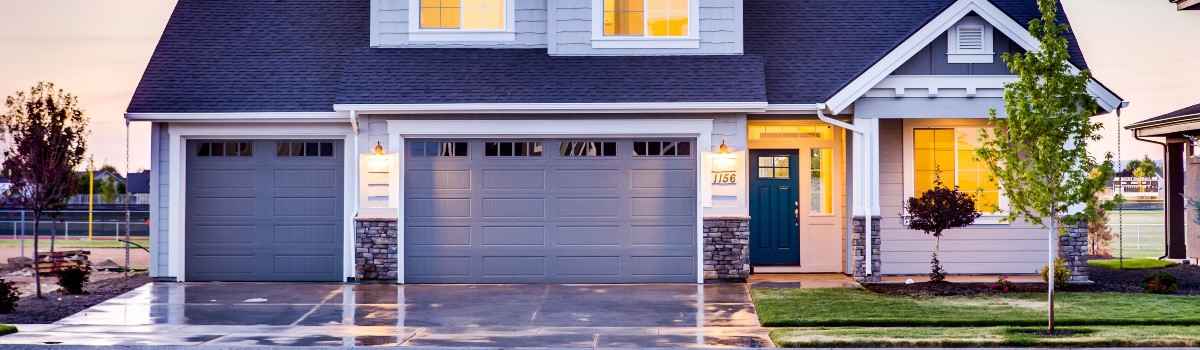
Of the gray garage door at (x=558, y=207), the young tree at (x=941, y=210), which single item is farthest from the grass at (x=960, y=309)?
the gray garage door at (x=558, y=207)

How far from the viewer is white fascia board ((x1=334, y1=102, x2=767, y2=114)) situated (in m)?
16.7

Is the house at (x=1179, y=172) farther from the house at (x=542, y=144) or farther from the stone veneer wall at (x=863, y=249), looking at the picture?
the stone veneer wall at (x=863, y=249)

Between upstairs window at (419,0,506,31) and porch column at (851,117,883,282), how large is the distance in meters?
5.67

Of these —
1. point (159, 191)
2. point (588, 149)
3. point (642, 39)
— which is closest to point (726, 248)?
point (588, 149)

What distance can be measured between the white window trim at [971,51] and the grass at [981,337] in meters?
5.18

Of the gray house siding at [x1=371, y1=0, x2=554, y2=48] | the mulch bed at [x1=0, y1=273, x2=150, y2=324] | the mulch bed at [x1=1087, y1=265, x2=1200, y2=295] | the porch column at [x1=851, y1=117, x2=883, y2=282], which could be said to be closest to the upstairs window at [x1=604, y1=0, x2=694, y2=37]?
the gray house siding at [x1=371, y1=0, x2=554, y2=48]

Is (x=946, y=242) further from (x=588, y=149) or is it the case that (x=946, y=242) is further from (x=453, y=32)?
(x=453, y=32)

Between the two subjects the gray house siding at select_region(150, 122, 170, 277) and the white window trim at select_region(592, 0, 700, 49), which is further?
the white window trim at select_region(592, 0, 700, 49)

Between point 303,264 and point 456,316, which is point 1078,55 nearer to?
point 456,316

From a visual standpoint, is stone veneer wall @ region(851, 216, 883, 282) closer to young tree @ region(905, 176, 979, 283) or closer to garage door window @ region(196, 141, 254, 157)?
young tree @ region(905, 176, 979, 283)

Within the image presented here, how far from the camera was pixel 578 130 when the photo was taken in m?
17.2

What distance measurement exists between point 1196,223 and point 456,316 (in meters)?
13.5

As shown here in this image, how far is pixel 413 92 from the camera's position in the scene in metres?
17.0

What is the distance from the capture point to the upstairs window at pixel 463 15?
18141mm
